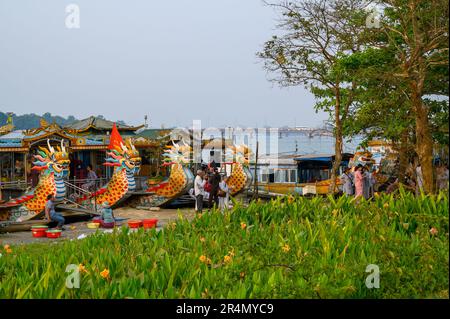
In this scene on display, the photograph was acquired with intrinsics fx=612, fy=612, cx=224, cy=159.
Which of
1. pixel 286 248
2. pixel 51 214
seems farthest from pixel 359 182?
pixel 286 248

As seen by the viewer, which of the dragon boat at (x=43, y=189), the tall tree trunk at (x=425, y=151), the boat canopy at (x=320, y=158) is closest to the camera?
the tall tree trunk at (x=425, y=151)

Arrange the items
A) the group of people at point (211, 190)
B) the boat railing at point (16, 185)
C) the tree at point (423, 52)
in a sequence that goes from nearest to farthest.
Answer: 1. the tree at point (423, 52)
2. the group of people at point (211, 190)
3. the boat railing at point (16, 185)

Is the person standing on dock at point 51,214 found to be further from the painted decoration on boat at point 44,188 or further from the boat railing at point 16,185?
the boat railing at point 16,185

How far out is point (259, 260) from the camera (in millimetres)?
5781

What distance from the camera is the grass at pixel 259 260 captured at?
4.71 metres

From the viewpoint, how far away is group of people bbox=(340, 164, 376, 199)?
48.9 ft

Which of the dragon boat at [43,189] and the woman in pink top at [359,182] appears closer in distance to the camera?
the woman in pink top at [359,182]

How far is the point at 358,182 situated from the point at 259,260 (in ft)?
31.4

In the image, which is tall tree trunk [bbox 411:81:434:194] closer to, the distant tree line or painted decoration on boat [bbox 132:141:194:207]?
the distant tree line

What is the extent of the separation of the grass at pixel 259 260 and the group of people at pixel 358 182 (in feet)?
21.7

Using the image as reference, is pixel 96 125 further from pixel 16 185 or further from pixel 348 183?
pixel 348 183

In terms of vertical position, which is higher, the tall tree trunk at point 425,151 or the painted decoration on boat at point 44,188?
the tall tree trunk at point 425,151

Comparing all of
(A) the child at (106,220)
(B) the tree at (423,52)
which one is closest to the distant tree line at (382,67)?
(B) the tree at (423,52)
